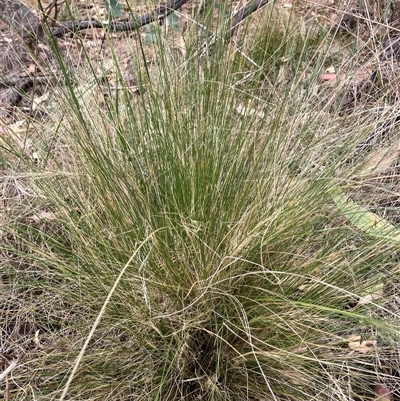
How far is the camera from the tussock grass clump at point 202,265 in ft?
3.45

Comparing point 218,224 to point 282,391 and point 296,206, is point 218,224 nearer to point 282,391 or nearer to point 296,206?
point 296,206

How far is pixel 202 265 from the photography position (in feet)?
3.49

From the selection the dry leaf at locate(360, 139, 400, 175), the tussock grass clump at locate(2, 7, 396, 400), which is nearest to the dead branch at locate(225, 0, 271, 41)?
the tussock grass clump at locate(2, 7, 396, 400)

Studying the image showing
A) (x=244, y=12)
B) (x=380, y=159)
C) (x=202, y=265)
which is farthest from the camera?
(x=244, y=12)

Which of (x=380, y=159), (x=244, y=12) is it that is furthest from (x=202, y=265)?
(x=244, y=12)

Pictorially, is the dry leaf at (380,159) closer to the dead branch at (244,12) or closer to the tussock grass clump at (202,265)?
the tussock grass clump at (202,265)

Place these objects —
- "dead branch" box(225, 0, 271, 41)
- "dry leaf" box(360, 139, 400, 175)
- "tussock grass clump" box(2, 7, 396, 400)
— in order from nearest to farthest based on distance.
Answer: "tussock grass clump" box(2, 7, 396, 400), "dry leaf" box(360, 139, 400, 175), "dead branch" box(225, 0, 271, 41)

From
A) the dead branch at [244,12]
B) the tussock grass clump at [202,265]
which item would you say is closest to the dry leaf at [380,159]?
the tussock grass clump at [202,265]

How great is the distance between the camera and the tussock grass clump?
1.05 meters

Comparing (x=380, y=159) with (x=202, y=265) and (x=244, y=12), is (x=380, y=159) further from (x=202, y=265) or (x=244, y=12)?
(x=244, y=12)

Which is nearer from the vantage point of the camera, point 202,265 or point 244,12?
point 202,265

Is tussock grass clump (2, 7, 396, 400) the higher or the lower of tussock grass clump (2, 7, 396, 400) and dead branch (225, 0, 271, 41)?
the lower

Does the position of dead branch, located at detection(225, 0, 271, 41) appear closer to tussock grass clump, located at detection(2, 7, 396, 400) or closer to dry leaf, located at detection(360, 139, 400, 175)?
tussock grass clump, located at detection(2, 7, 396, 400)

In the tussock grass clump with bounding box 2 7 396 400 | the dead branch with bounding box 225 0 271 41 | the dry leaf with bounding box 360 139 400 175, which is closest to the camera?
the tussock grass clump with bounding box 2 7 396 400
